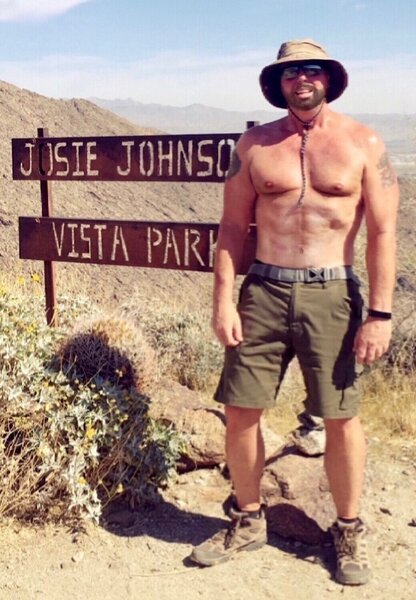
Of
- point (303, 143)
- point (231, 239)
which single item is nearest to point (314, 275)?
point (231, 239)

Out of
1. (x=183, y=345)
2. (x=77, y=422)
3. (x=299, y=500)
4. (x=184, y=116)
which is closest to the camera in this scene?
(x=299, y=500)

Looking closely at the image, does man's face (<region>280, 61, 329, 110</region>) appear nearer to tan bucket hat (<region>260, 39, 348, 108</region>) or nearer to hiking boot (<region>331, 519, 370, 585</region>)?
tan bucket hat (<region>260, 39, 348, 108</region>)

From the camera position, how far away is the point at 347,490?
3.76 m

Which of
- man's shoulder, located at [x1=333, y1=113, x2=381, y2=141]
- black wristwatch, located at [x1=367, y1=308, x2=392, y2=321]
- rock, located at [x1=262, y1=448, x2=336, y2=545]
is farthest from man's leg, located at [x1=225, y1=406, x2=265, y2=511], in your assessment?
man's shoulder, located at [x1=333, y1=113, x2=381, y2=141]

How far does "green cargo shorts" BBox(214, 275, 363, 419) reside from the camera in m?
3.60

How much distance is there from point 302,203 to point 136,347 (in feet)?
5.49

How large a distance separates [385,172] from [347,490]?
145 cm

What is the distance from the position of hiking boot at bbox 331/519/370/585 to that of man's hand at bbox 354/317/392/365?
85 cm

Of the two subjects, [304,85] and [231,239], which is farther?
[231,239]

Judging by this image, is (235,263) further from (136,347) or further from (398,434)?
(398,434)

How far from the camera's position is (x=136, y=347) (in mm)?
4836

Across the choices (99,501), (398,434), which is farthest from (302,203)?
(398,434)

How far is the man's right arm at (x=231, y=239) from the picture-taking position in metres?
3.70

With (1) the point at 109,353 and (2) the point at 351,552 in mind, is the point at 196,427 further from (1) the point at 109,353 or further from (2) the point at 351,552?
(2) the point at 351,552
